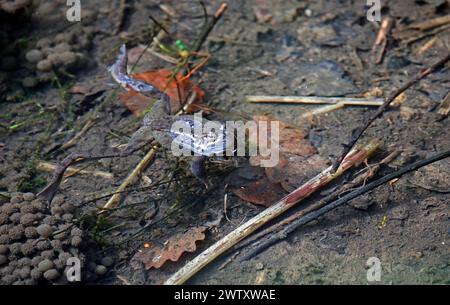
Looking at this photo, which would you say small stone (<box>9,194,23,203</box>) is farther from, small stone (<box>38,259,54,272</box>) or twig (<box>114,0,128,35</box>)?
twig (<box>114,0,128,35</box>)

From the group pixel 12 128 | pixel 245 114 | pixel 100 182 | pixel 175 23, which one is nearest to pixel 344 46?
pixel 245 114

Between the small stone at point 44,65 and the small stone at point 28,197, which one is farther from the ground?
the small stone at point 44,65

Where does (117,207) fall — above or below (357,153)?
below

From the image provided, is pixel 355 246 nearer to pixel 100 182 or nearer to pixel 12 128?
pixel 100 182

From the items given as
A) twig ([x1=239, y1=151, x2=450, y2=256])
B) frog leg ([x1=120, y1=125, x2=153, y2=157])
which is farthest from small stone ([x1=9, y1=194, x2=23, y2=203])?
twig ([x1=239, y1=151, x2=450, y2=256])

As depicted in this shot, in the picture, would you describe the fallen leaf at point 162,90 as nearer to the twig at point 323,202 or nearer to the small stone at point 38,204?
the small stone at point 38,204

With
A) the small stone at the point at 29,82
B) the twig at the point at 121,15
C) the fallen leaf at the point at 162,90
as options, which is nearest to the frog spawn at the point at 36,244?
the fallen leaf at the point at 162,90
